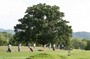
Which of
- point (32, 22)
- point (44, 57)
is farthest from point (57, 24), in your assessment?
point (44, 57)

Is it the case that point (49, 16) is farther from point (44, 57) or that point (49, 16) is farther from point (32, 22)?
point (44, 57)

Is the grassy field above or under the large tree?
under

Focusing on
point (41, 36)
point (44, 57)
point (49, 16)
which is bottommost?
point (44, 57)

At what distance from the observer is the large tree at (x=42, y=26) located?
81.5 meters

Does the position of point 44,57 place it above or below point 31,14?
below

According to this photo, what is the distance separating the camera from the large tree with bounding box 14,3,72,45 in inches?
3209

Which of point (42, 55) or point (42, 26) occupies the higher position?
point (42, 26)

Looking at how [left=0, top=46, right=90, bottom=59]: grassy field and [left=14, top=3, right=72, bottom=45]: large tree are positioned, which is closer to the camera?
[left=0, top=46, right=90, bottom=59]: grassy field

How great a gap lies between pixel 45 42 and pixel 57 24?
6.01 meters

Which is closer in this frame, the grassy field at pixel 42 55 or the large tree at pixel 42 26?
the grassy field at pixel 42 55

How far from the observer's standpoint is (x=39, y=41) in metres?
Result: 85.1

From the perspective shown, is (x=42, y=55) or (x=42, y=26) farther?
(x=42, y=26)

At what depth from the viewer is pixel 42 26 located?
8075 centimetres

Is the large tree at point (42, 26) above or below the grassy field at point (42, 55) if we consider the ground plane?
above
